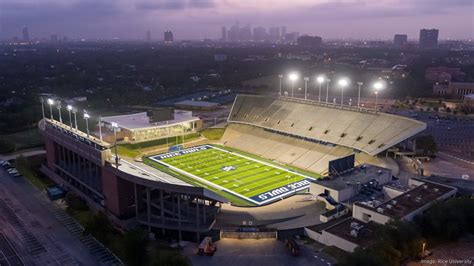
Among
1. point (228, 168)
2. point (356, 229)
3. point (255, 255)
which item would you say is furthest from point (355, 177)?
point (228, 168)

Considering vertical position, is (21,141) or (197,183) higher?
(21,141)

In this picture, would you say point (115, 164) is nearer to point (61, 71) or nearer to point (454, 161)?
point (454, 161)

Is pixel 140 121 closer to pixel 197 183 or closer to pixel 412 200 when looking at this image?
pixel 197 183

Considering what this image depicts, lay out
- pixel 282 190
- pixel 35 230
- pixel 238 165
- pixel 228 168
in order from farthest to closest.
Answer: pixel 238 165, pixel 228 168, pixel 282 190, pixel 35 230

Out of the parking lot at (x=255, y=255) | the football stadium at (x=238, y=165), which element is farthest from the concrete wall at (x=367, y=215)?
the parking lot at (x=255, y=255)

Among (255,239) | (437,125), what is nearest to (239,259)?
(255,239)

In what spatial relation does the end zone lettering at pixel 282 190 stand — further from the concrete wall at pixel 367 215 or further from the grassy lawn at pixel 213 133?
the grassy lawn at pixel 213 133
